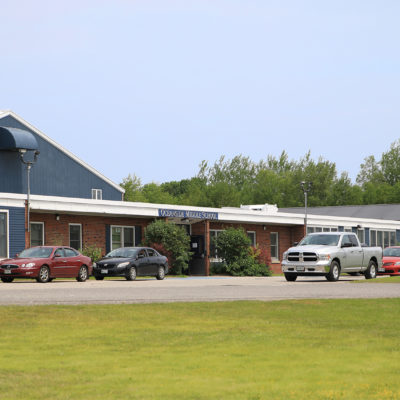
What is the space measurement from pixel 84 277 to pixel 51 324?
20430 millimetres

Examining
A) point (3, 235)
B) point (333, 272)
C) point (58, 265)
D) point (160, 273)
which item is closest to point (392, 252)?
point (333, 272)

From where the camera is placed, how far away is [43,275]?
3198 cm

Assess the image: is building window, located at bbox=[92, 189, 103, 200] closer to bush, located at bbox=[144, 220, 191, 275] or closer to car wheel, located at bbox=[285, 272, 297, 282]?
bush, located at bbox=[144, 220, 191, 275]

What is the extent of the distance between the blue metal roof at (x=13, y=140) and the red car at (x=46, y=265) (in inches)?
642

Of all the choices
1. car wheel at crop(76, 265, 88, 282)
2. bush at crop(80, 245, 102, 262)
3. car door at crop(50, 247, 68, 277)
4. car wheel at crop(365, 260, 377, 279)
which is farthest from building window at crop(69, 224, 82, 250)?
car wheel at crop(365, 260, 377, 279)

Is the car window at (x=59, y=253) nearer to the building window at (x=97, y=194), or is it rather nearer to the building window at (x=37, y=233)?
the building window at (x=37, y=233)

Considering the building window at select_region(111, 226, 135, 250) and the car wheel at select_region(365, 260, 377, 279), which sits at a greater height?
the building window at select_region(111, 226, 135, 250)

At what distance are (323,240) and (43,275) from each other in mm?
10814

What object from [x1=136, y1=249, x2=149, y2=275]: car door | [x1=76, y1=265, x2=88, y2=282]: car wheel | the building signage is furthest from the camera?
the building signage

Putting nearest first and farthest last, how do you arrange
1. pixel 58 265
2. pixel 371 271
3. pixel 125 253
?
pixel 58 265 < pixel 371 271 < pixel 125 253

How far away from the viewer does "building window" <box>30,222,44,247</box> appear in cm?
4022

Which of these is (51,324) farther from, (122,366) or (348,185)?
(348,185)

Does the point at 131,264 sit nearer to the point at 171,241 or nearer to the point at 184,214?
the point at 171,241

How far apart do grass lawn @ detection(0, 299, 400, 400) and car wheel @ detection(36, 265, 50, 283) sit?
619 inches
